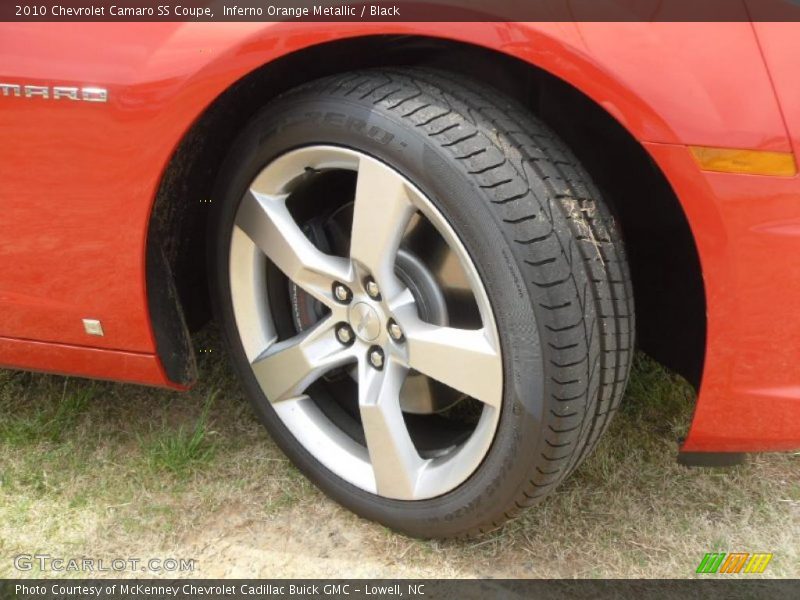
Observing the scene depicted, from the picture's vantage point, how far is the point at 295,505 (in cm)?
210

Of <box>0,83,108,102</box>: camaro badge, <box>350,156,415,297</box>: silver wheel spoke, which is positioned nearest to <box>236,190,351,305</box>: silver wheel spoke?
<box>350,156,415,297</box>: silver wheel spoke

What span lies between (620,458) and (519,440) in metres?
0.61

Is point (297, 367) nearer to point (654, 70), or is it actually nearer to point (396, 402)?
point (396, 402)

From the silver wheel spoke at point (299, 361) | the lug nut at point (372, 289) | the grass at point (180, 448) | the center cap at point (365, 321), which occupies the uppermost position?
the lug nut at point (372, 289)

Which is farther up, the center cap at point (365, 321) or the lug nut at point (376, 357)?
the center cap at point (365, 321)

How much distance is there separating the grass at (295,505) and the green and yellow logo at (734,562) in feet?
0.06

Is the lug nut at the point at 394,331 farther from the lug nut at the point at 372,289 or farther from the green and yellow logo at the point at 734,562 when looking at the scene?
the green and yellow logo at the point at 734,562

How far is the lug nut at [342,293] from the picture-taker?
1887 mm

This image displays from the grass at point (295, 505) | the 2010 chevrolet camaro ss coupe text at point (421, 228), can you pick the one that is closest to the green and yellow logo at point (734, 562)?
the grass at point (295, 505)

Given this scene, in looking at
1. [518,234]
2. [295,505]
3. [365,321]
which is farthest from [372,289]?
[295,505]

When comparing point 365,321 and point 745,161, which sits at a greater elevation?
point 745,161

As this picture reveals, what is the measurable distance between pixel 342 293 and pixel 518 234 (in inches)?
19.3

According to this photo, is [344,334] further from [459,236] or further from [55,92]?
[55,92]

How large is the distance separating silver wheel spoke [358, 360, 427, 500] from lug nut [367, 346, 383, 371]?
13 mm
